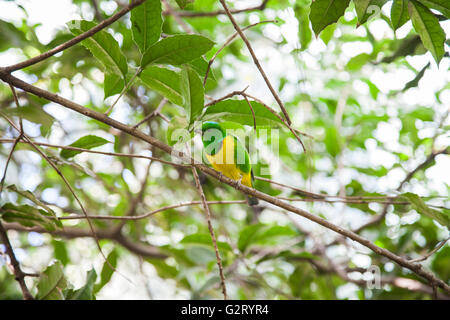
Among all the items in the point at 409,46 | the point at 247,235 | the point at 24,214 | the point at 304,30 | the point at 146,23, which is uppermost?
the point at 304,30

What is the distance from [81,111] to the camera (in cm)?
118

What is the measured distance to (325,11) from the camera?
1.30m

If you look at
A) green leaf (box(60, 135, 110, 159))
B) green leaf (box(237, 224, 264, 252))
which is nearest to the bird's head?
green leaf (box(237, 224, 264, 252))

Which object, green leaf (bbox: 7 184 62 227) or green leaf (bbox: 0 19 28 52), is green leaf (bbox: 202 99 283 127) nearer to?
green leaf (bbox: 7 184 62 227)

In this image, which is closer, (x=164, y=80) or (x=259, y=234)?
(x=164, y=80)

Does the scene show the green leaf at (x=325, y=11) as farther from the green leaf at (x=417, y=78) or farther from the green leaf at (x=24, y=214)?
the green leaf at (x=24, y=214)

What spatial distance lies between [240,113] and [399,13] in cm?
68

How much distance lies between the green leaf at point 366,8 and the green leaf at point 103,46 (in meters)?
0.78

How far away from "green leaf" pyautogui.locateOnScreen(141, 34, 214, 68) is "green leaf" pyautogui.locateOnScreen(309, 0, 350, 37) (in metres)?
0.37

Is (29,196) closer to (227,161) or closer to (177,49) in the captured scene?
(177,49)

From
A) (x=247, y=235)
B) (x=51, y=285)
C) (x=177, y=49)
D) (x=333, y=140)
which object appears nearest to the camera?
(x=177, y=49)

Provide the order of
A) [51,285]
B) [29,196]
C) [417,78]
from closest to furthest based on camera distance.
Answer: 1. [29,196]
2. [51,285]
3. [417,78]

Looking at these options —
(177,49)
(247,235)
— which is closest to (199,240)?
(247,235)
